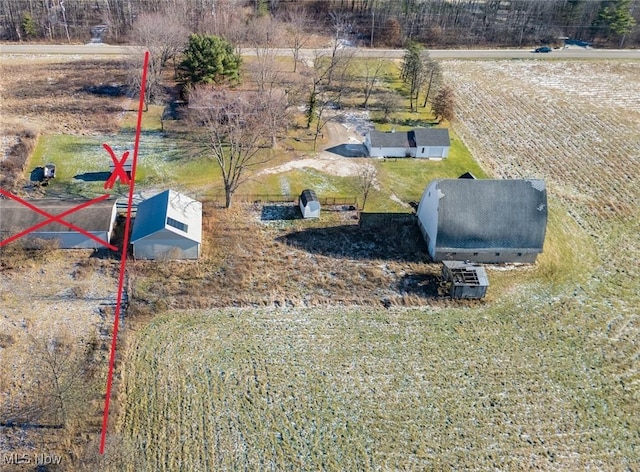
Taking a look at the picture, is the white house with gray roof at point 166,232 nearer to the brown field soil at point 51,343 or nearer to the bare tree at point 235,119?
the brown field soil at point 51,343

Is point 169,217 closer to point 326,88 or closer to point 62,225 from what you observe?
point 62,225

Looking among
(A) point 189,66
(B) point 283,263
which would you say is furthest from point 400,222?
(A) point 189,66

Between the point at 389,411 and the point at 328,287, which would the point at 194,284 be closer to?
the point at 328,287

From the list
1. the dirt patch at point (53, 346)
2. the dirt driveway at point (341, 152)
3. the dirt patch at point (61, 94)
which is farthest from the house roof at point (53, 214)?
the dirt patch at point (61, 94)

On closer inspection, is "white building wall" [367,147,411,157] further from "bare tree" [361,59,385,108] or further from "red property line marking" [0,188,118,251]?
"red property line marking" [0,188,118,251]

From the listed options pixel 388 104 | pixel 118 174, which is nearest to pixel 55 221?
pixel 118 174

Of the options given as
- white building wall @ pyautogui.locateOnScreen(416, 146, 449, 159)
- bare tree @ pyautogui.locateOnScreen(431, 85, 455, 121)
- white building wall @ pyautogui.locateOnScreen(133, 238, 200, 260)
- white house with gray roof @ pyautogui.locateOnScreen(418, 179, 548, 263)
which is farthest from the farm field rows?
bare tree @ pyautogui.locateOnScreen(431, 85, 455, 121)
